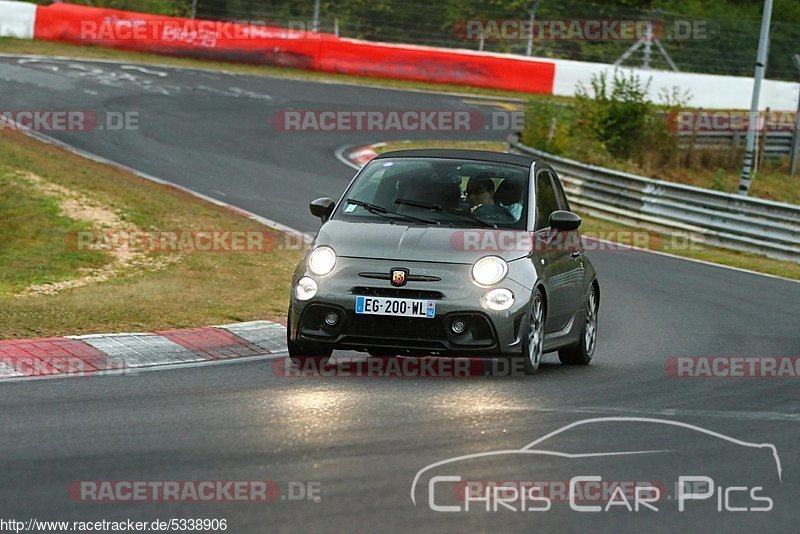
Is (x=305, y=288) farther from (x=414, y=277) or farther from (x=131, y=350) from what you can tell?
(x=131, y=350)

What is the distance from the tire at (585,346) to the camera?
1127 centimetres

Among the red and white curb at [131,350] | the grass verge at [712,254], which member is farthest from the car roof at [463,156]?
the grass verge at [712,254]

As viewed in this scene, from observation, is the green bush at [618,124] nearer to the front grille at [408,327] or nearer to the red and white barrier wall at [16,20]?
the red and white barrier wall at [16,20]

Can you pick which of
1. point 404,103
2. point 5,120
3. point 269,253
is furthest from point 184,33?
point 269,253

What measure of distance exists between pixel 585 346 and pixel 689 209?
43.4ft

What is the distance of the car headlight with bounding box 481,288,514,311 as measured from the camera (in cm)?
957

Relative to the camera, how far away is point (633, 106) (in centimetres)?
3002

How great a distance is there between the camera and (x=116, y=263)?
15859 mm

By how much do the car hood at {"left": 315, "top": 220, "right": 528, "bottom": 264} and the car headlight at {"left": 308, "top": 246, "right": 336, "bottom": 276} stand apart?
0.17 ft

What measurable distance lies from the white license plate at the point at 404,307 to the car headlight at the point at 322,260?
46cm

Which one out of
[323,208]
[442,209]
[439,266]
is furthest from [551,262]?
[323,208]

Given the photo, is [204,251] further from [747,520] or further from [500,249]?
[747,520]

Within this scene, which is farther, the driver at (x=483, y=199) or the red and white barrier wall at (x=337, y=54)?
the red and white barrier wall at (x=337, y=54)

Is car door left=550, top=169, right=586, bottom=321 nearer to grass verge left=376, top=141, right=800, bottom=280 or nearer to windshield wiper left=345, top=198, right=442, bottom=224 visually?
windshield wiper left=345, top=198, right=442, bottom=224
